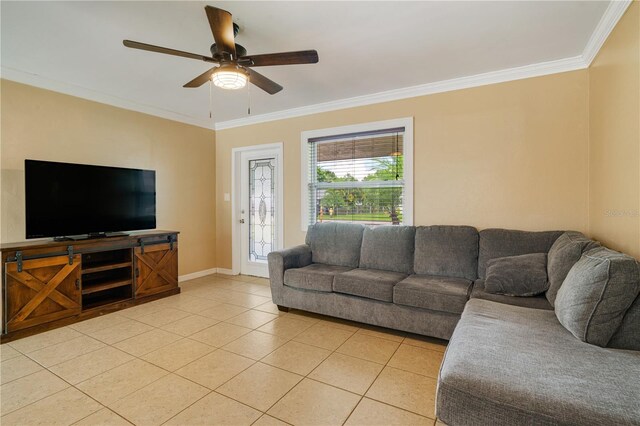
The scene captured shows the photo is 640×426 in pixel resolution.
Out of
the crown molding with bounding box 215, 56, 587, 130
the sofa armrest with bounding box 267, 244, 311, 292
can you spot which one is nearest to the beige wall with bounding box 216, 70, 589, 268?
the crown molding with bounding box 215, 56, 587, 130

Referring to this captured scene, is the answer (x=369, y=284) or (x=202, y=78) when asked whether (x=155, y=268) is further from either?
(x=369, y=284)

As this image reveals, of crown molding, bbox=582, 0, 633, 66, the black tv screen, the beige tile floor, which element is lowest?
the beige tile floor

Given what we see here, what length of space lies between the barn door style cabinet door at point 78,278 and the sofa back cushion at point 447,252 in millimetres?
3208

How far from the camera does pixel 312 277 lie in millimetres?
3240

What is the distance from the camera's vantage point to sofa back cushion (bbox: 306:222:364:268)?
3.66 meters

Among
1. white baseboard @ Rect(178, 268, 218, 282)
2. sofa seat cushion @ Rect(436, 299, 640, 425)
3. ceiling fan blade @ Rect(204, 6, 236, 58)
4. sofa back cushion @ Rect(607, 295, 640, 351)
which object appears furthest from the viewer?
white baseboard @ Rect(178, 268, 218, 282)

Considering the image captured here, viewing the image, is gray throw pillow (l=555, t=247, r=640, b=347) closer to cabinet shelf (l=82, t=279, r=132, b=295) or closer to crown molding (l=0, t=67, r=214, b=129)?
cabinet shelf (l=82, t=279, r=132, b=295)

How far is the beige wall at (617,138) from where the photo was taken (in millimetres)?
1947

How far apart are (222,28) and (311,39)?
2.82 feet

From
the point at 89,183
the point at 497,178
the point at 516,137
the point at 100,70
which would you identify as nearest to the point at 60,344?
the point at 89,183

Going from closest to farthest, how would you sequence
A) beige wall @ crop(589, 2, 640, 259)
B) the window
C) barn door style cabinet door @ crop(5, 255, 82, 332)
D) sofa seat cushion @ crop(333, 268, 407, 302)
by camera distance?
1. beige wall @ crop(589, 2, 640, 259)
2. barn door style cabinet door @ crop(5, 255, 82, 332)
3. sofa seat cushion @ crop(333, 268, 407, 302)
4. the window

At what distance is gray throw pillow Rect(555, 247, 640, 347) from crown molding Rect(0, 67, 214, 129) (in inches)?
197

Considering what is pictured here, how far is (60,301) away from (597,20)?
208 inches

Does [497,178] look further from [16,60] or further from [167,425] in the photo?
[16,60]
